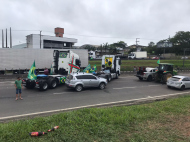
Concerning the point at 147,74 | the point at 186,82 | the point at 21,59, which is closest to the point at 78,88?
the point at 186,82

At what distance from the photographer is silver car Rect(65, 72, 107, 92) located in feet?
44.6

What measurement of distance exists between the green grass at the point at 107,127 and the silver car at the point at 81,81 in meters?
6.50

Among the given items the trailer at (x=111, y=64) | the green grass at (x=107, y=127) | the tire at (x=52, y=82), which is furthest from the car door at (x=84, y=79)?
the trailer at (x=111, y=64)

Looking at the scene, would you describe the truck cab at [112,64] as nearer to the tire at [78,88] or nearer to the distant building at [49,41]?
the tire at [78,88]

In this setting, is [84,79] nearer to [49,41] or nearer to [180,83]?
[180,83]

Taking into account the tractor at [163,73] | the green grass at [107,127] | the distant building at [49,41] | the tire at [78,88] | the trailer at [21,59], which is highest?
the distant building at [49,41]

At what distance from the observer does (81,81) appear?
13.9 m

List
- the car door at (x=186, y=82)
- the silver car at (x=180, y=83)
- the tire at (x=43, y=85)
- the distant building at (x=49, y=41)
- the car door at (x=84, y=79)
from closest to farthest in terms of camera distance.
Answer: the tire at (x=43, y=85)
the car door at (x=84, y=79)
the silver car at (x=180, y=83)
the car door at (x=186, y=82)
the distant building at (x=49, y=41)

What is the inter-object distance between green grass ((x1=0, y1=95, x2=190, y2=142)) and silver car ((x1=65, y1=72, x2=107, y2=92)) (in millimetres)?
6503

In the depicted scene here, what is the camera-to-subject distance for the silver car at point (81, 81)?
1360 cm

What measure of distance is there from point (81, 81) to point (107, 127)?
8.46 m

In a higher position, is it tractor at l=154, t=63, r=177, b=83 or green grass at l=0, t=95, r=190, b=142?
tractor at l=154, t=63, r=177, b=83

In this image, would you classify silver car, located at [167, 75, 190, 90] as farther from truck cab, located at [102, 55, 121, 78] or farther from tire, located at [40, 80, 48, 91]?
tire, located at [40, 80, 48, 91]

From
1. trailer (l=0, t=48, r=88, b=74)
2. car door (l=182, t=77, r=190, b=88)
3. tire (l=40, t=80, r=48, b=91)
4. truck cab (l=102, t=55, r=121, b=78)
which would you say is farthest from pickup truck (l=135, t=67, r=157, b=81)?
trailer (l=0, t=48, r=88, b=74)
